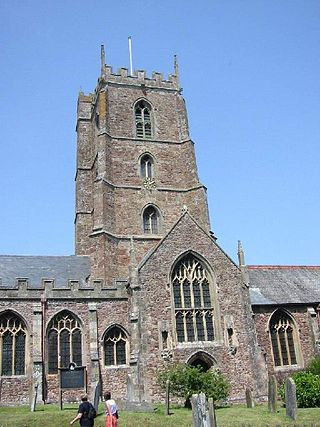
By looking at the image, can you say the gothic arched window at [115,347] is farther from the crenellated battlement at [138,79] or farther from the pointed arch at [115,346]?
the crenellated battlement at [138,79]

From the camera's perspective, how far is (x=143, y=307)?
23406mm

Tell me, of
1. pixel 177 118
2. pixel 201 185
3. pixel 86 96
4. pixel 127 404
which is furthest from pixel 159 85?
pixel 127 404

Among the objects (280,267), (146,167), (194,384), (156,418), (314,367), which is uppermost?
(146,167)

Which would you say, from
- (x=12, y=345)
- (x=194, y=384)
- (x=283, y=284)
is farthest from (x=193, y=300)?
(x=12, y=345)

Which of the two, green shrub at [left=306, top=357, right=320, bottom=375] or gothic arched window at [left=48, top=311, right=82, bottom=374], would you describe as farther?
green shrub at [left=306, top=357, right=320, bottom=375]

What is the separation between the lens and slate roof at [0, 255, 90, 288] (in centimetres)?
2603

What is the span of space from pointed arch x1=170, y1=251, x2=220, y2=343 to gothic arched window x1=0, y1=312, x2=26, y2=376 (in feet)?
25.3

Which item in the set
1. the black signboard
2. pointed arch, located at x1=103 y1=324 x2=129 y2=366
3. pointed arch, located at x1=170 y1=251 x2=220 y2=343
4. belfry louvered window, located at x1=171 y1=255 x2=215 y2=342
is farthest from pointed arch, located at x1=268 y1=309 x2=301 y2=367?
the black signboard

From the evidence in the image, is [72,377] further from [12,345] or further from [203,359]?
[203,359]

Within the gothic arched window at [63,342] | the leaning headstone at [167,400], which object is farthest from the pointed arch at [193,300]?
the gothic arched window at [63,342]

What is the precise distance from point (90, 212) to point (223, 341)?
1442 centimetres

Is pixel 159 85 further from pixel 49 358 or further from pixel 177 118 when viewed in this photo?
pixel 49 358

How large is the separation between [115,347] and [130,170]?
13502 mm

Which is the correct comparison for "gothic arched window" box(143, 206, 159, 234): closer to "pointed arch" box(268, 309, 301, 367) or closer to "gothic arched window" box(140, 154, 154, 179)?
"gothic arched window" box(140, 154, 154, 179)
